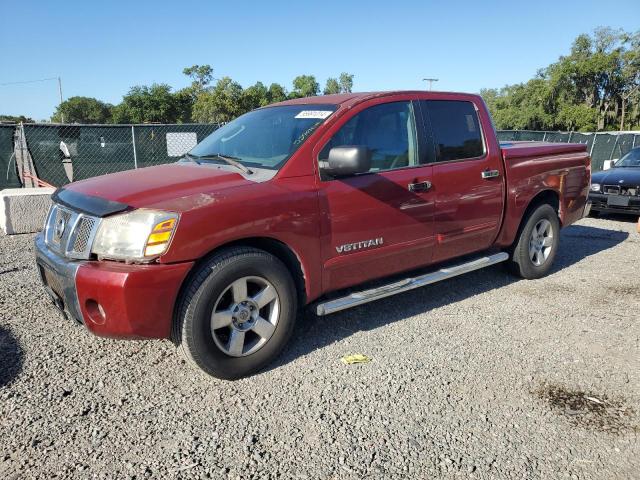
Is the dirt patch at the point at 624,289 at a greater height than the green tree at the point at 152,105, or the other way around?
the green tree at the point at 152,105

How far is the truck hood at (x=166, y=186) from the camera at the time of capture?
9.54 feet

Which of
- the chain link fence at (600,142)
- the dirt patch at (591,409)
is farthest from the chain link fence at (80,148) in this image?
the chain link fence at (600,142)

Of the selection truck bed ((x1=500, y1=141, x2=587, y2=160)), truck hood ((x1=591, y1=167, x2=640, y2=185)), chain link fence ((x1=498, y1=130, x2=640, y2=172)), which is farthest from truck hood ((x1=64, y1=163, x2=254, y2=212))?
chain link fence ((x1=498, y1=130, x2=640, y2=172))

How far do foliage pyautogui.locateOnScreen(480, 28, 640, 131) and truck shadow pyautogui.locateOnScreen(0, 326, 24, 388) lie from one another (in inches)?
2503

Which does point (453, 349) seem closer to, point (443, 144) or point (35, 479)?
point (443, 144)

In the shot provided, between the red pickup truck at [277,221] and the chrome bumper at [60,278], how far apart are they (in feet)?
0.05

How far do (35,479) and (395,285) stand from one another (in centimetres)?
262

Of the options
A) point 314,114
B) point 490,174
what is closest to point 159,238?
point 314,114

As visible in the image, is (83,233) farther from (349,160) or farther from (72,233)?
(349,160)

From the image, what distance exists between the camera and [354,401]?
2.98 metres

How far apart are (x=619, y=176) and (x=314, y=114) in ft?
25.9

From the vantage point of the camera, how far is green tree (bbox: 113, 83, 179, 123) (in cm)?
6662

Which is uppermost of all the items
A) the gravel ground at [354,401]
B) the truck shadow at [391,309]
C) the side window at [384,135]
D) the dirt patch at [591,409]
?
the side window at [384,135]

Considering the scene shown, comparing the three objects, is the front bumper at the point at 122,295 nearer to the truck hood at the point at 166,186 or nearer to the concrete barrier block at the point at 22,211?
the truck hood at the point at 166,186
